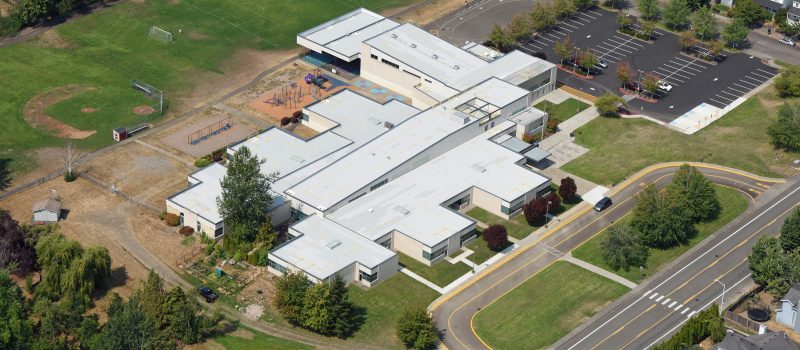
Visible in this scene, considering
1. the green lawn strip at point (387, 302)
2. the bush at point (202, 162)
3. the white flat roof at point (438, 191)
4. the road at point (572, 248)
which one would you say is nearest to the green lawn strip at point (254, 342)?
the green lawn strip at point (387, 302)

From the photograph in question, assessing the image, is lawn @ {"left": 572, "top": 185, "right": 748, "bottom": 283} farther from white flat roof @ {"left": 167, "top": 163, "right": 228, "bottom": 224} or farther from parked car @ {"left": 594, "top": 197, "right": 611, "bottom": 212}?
white flat roof @ {"left": 167, "top": 163, "right": 228, "bottom": 224}

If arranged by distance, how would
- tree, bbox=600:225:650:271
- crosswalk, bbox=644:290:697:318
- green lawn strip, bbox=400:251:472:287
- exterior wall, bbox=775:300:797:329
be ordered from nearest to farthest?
exterior wall, bbox=775:300:797:329 < crosswalk, bbox=644:290:697:318 < green lawn strip, bbox=400:251:472:287 < tree, bbox=600:225:650:271

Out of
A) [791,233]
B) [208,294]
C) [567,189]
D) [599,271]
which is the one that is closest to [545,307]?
[599,271]

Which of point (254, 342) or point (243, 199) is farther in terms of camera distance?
point (243, 199)

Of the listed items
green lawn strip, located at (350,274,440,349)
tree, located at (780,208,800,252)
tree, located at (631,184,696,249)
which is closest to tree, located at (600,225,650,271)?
tree, located at (631,184,696,249)

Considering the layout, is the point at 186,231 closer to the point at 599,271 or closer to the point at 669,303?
the point at 599,271

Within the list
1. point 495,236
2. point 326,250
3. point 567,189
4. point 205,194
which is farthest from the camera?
point 567,189

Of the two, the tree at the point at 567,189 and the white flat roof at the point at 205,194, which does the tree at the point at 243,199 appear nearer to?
the white flat roof at the point at 205,194
